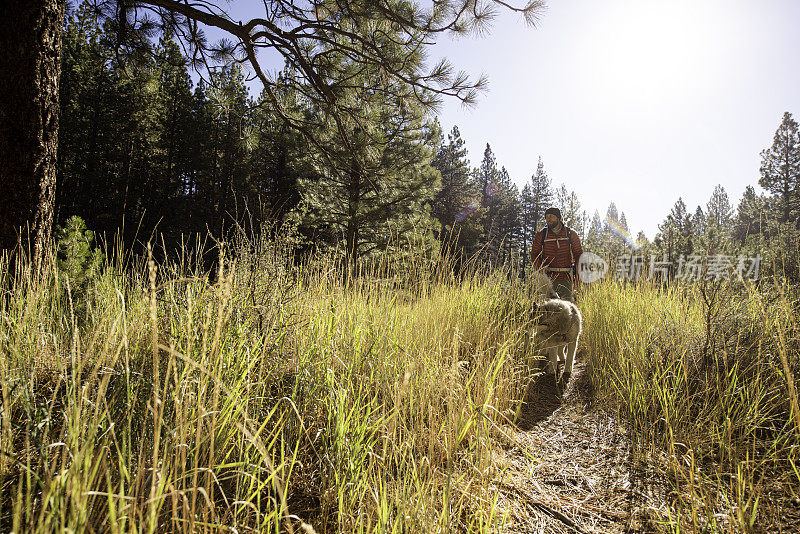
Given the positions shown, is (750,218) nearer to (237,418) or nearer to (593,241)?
(237,418)

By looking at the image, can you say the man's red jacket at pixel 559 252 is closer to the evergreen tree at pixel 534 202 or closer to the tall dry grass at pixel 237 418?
the tall dry grass at pixel 237 418

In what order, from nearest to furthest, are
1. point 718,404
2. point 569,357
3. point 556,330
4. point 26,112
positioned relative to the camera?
point 718,404
point 26,112
point 556,330
point 569,357

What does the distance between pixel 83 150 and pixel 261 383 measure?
22657 mm

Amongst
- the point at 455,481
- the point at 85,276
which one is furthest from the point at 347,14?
the point at 455,481

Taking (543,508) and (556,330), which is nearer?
(543,508)

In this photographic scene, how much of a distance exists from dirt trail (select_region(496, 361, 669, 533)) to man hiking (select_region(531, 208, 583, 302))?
1.96 metres

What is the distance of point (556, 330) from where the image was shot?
3012mm

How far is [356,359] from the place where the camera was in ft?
6.20

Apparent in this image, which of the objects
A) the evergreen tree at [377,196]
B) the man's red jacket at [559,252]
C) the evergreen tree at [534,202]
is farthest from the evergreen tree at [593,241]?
the evergreen tree at [534,202]

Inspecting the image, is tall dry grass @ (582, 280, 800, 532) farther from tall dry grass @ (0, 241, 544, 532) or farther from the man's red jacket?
the man's red jacket

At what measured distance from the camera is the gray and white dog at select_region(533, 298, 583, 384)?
3004 millimetres

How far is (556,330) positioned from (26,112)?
4.27 m

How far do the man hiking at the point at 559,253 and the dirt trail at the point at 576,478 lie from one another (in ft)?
Result: 6.42

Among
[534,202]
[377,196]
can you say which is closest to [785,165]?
[534,202]
